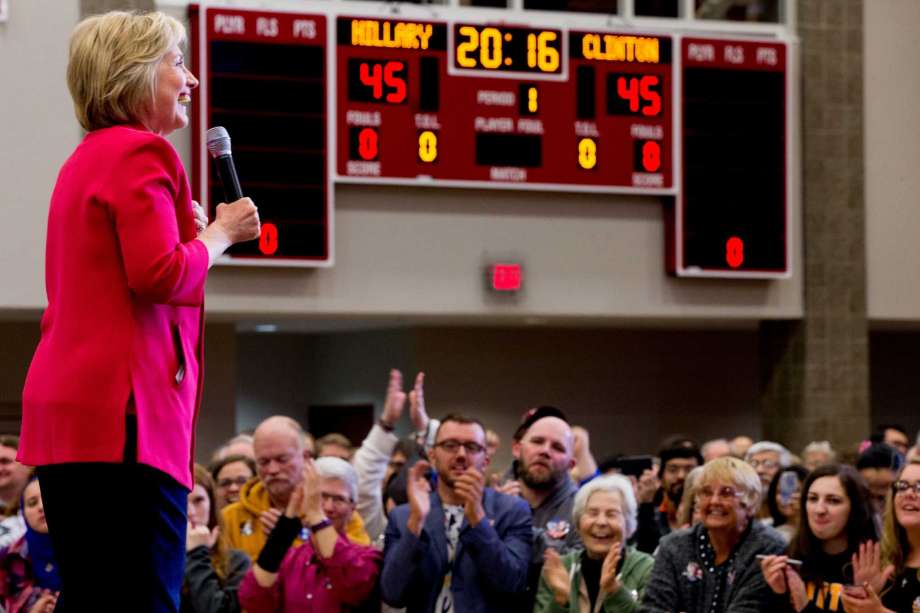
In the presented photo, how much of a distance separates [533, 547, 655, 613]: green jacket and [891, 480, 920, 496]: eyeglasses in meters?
0.97

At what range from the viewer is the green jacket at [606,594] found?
566 cm

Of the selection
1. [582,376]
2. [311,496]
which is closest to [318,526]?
[311,496]

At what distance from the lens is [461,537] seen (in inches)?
227

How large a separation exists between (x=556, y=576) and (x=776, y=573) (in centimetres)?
85

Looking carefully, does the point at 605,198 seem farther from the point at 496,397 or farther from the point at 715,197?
the point at 496,397

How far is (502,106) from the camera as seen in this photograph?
12.5m

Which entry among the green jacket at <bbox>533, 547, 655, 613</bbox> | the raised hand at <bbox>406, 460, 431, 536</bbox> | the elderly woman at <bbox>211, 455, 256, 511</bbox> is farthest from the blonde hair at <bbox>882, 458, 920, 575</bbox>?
the elderly woman at <bbox>211, 455, 256, 511</bbox>

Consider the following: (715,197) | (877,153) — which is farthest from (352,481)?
(877,153)

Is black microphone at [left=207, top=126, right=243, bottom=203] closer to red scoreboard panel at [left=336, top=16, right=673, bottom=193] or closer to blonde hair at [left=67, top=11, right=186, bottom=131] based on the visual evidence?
blonde hair at [left=67, top=11, right=186, bottom=131]

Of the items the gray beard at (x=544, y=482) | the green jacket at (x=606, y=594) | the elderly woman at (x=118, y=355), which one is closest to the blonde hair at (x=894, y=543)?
the green jacket at (x=606, y=594)

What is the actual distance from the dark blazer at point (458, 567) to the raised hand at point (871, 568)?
127 cm

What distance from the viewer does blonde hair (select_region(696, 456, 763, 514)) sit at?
A: 18.7 feet

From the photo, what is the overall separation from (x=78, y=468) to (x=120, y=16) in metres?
0.77

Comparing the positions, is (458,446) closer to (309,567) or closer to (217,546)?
(309,567)
